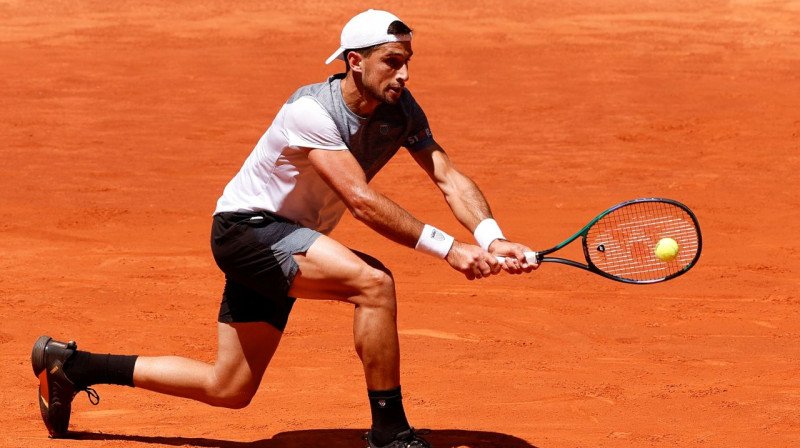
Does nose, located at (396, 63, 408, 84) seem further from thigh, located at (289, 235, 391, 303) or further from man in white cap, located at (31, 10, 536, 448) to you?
thigh, located at (289, 235, 391, 303)

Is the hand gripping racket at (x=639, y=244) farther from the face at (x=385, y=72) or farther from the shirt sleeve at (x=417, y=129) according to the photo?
the face at (x=385, y=72)

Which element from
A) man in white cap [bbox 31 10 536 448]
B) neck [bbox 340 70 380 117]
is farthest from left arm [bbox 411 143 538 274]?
neck [bbox 340 70 380 117]

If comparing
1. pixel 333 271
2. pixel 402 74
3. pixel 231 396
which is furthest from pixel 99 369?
pixel 402 74

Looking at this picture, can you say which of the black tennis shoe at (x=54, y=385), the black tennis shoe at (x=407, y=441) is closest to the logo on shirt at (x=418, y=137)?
the black tennis shoe at (x=407, y=441)

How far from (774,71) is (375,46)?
44.8 feet

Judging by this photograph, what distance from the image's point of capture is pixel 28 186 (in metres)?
11.5

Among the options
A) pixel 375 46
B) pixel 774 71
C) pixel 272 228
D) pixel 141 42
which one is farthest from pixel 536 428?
pixel 141 42

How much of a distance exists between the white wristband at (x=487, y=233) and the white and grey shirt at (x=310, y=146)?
21.1 inches

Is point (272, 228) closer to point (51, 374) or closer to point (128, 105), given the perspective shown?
point (51, 374)

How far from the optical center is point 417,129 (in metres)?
5.44

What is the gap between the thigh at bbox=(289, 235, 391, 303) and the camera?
492 cm

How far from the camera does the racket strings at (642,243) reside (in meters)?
6.55

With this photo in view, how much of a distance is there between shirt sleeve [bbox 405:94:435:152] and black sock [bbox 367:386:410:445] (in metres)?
1.18

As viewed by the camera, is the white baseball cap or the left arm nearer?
the white baseball cap
